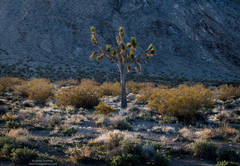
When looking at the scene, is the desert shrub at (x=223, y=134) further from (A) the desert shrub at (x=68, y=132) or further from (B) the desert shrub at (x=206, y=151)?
(A) the desert shrub at (x=68, y=132)

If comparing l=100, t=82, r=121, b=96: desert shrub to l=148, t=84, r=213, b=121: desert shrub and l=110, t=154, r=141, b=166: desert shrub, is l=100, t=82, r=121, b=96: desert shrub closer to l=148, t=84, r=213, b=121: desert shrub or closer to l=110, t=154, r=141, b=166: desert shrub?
l=148, t=84, r=213, b=121: desert shrub

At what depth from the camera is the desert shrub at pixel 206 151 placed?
5.96 m

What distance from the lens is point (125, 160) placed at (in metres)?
5.21

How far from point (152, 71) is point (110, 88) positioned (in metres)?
22.4

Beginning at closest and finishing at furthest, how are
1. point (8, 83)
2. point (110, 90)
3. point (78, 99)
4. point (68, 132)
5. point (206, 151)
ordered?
point (206, 151), point (68, 132), point (78, 99), point (110, 90), point (8, 83)

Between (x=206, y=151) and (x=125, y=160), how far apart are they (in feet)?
7.80

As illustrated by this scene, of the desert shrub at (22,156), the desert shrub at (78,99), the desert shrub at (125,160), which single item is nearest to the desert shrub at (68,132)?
Answer: the desert shrub at (22,156)

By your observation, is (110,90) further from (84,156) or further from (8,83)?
(84,156)

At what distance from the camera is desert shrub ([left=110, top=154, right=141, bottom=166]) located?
5.12 meters

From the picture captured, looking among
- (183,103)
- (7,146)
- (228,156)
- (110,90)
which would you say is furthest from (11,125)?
(110,90)

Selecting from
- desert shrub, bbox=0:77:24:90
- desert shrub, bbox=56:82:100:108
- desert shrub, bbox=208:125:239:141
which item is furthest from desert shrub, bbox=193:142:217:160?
desert shrub, bbox=0:77:24:90

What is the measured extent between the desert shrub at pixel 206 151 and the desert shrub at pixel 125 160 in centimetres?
185

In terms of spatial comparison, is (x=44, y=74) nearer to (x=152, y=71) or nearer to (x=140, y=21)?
(x=152, y=71)

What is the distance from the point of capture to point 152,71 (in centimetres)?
4131
